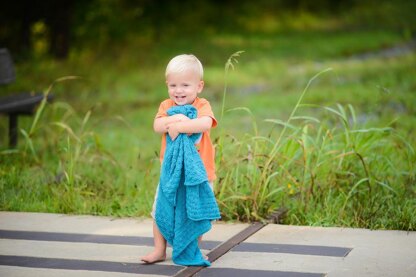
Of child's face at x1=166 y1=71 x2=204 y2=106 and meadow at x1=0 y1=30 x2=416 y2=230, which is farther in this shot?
meadow at x1=0 y1=30 x2=416 y2=230

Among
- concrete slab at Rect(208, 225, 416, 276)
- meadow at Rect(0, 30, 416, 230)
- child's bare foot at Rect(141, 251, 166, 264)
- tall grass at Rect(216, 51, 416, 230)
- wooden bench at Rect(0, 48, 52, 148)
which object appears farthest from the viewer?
wooden bench at Rect(0, 48, 52, 148)

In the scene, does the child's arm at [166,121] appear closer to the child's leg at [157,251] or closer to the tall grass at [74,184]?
the child's leg at [157,251]

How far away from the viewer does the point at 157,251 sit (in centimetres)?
464

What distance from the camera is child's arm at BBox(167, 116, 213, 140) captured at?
4.50 meters

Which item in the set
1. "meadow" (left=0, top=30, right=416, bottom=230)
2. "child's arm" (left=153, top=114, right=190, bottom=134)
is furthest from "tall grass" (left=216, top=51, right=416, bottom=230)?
"child's arm" (left=153, top=114, right=190, bottom=134)

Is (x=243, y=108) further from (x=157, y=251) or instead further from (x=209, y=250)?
(x=157, y=251)

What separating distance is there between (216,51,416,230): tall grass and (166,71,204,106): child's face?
3.68 ft

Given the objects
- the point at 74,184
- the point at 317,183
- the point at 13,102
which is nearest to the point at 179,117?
the point at 317,183

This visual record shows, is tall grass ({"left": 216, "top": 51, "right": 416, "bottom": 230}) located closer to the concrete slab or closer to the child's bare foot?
the concrete slab

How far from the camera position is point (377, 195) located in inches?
233

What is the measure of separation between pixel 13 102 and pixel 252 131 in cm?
268

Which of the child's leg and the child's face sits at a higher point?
the child's face

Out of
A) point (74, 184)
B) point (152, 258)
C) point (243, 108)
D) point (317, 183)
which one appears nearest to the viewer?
point (152, 258)

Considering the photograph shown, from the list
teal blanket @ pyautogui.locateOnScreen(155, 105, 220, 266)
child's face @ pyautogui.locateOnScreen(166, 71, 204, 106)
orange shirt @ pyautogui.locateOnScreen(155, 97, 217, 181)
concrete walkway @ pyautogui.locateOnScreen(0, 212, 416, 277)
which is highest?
child's face @ pyautogui.locateOnScreen(166, 71, 204, 106)
